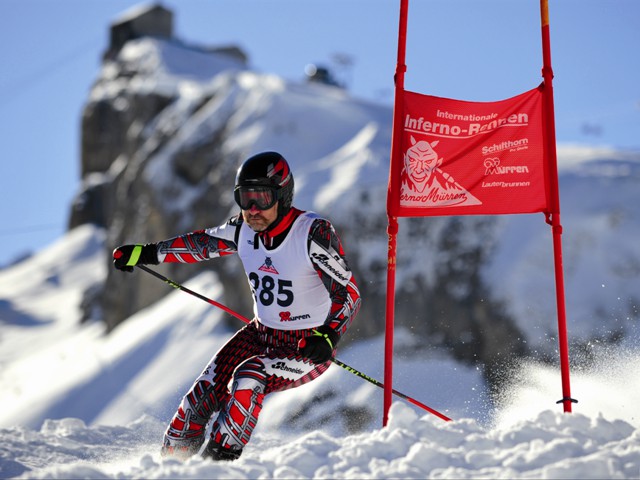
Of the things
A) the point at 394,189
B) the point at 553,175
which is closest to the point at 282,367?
the point at 394,189

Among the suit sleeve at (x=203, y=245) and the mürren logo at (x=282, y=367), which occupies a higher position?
the suit sleeve at (x=203, y=245)

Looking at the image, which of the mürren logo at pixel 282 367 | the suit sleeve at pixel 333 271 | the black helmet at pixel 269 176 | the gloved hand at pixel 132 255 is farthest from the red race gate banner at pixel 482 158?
the gloved hand at pixel 132 255

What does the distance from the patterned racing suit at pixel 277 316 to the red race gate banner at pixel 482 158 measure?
0.93 meters

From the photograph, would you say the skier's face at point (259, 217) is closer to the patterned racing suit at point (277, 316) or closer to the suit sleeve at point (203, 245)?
the patterned racing suit at point (277, 316)

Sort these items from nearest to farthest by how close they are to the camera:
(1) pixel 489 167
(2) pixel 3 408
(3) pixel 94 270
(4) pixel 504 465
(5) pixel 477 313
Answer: (4) pixel 504 465, (1) pixel 489 167, (5) pixel 477 313, (2) pixel 3 408, (3) pixel 94 270

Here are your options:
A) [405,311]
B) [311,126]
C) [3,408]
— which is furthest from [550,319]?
[3,408]

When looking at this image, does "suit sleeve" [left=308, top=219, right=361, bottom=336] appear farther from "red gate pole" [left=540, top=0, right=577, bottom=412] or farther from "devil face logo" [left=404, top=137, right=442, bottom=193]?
"red gate pole" [left=540, top=0, right=577, bottom=412]

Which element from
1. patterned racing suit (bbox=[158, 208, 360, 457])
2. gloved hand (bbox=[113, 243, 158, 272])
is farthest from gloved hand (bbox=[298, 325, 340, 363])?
gloved hand (bbox=[113, 243, 158, 272])

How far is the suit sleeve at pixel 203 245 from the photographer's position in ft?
18.5

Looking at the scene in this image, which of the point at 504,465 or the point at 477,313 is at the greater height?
the point at 477,313

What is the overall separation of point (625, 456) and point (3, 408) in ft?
53.3

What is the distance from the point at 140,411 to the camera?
13.9m

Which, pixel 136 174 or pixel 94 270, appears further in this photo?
pixel 94 270

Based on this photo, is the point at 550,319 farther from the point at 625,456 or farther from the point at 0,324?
the point at 0,324
